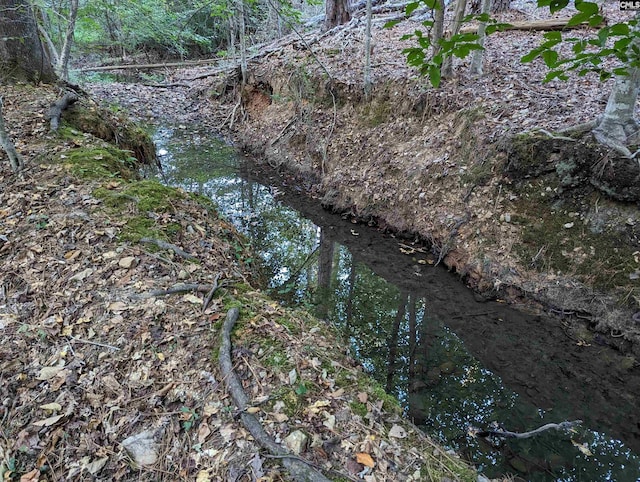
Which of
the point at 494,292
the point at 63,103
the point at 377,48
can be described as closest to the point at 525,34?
the point at 377,48

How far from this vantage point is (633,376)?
459 centimetres

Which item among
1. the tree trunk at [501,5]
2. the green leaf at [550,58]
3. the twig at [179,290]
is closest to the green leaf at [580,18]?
the green leaf at [550,58]

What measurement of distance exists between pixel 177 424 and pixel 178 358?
52 centimetres

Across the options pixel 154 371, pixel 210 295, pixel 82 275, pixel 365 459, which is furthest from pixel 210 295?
pixel 365 459

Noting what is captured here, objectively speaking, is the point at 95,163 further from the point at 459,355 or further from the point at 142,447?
the point at 459,355

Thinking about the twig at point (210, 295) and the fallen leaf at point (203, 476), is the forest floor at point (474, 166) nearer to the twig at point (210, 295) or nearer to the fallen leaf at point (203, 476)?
the twig at point (210, 295)

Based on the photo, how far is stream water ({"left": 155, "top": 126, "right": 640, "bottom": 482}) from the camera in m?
3.73

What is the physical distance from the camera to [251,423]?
99.3 inches

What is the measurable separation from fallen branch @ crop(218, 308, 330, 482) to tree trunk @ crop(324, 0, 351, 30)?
1306cm

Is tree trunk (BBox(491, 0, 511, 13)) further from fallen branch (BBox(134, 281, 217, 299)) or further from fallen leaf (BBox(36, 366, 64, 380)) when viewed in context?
fallen leaf (BBox(36, 366, 64, 380))

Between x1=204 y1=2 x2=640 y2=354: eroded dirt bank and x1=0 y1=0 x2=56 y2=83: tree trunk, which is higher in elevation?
x1=0 y1=0 x2=56 y2=83: tree trunk

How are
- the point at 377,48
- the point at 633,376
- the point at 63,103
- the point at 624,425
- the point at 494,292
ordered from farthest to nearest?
the point at 377,48 → the point at 63,103 → the point at 494,292 → the point at 633,376 → the point at 624,425

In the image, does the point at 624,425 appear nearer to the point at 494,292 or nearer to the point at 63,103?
the point at 494,292

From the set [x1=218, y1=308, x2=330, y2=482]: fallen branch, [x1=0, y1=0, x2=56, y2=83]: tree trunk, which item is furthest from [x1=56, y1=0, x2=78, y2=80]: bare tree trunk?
[x1=218, y1=308, x2=330, y2=482]: fallen branch
